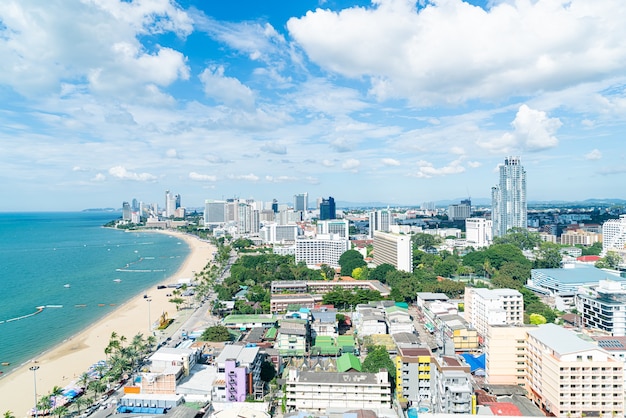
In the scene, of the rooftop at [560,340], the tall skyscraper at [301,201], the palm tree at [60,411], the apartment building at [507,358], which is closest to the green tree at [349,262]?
the apartment building at [507,358]

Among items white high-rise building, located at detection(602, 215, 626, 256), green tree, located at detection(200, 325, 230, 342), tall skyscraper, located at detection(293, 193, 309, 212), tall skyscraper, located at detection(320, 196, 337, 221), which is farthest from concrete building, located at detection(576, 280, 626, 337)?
tall skyscraper, located at detection(293, 193, 309, 212)

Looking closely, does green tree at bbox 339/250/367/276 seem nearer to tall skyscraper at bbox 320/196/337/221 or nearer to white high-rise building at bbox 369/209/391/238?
white high-rise building at bbox 369/209/391/238

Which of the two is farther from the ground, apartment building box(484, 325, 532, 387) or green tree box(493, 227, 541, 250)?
green tree box(493, 227, 541, 250)

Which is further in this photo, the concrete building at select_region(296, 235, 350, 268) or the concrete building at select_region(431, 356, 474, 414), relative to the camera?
the concrete building at select_region(296, 235, 350, 268)

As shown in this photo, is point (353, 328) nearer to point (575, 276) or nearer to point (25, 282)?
point (575, 276)

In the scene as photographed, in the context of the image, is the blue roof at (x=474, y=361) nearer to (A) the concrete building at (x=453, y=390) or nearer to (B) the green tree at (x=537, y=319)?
(A) the concrete building at (x=453, y=390)
